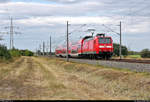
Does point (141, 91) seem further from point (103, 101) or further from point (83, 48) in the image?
point (83, 48)

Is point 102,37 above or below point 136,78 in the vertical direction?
Answer: above

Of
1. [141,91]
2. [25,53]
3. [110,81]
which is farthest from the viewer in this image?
[25,53]

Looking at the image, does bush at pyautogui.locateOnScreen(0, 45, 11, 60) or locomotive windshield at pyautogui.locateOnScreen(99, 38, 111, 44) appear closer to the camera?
locomotive windshield at pyautogui.locateOnScreen(99, 38, 111, 44)

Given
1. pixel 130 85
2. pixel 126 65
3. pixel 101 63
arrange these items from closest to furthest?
1. pixel 130 85
2. pixel 126 65
3. pixel 101 63

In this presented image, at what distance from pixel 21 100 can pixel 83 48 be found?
4254cm

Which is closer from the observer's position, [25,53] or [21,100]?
[21,100]

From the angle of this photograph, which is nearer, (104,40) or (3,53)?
(104,40)

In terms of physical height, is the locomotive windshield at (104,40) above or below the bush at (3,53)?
above

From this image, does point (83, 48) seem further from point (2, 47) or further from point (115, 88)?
point (115, 88)

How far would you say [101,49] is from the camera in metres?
42.5

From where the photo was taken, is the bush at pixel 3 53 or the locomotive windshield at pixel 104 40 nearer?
the locomotive windshield at pixel 104 40

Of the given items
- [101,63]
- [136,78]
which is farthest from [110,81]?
[101,63]

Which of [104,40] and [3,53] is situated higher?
[104,40]

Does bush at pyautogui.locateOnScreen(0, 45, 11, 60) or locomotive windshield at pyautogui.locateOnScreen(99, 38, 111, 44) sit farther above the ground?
locomotive windshield at pyautogui.locateOnScreen(99, 38, 111, 44)
